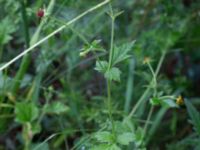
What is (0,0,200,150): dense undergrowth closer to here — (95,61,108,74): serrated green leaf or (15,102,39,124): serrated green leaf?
(15,102,39,124): serrated green leaf

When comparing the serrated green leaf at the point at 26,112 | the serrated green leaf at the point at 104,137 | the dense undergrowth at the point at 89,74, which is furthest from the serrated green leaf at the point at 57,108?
the serrated green leaf at the point at 104,137

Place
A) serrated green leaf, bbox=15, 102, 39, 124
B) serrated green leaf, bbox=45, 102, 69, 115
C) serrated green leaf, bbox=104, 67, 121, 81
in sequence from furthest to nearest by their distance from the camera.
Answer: serrated green leaf, bbox=45, 102, 69, 115 < serrated green leaf, bbox=15, 102, 39, 124 < serrated green leaf, bbox=104, 67, 121, 81

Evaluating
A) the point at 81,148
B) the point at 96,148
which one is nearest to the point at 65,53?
the point at 81,148

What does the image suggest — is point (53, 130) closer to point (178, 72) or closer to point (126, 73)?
point (126, 73)

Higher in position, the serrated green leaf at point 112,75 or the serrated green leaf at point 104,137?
the serrated green leaf at point 112,75

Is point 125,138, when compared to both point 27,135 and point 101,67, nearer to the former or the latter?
point 101,67

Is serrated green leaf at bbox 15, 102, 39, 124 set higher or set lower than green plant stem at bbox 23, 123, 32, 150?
higher

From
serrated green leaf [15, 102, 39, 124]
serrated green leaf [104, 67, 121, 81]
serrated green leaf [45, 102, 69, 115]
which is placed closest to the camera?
→ serrated green leaf [104, 67, 121, 81]

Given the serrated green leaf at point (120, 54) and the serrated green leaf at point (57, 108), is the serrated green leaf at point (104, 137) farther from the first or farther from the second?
the serrated green leaf at point (57, 108)

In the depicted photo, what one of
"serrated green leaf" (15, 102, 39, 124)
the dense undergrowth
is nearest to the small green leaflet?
the dense undergrowth
